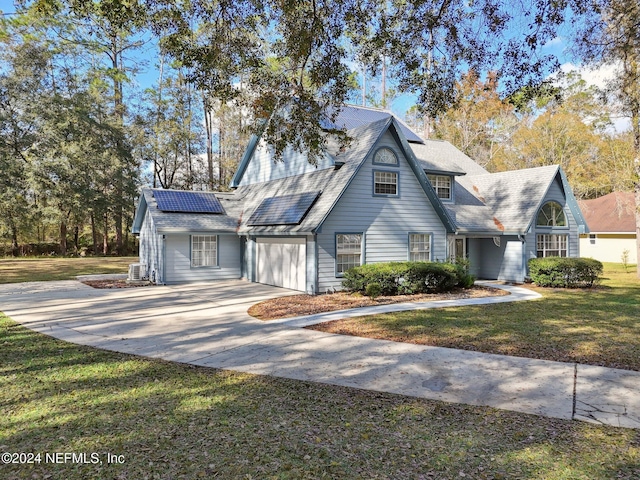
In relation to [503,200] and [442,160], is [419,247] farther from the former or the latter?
[503,200]

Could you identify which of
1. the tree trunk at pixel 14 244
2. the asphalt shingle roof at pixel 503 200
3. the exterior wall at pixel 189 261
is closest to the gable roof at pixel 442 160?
the asphalt shingle roof at pixel 503 200

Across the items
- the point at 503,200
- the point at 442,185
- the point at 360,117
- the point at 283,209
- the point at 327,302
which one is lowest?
the point at 327,302

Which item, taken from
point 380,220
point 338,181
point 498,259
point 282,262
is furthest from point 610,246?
point 282,262

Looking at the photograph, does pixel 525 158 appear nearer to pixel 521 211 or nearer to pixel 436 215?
pixel 521 211

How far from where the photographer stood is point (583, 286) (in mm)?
17188

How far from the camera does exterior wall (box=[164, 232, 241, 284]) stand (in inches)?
691

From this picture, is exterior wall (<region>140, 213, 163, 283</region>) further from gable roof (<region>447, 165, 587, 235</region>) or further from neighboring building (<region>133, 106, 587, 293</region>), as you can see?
gable roof (<region>447, 165, 587, 235</region>)

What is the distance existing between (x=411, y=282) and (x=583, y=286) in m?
8.04

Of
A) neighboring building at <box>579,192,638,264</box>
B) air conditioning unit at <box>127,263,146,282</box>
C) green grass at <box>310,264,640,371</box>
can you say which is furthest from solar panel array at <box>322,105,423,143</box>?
neighboring building at <box>579,192,638,264</box>

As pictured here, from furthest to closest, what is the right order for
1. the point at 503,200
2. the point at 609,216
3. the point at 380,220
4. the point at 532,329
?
1. the point at 609,216
2. the point at 503,200
3. the point at 380,220
4. the point at 532,329

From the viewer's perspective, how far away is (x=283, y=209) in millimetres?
16422

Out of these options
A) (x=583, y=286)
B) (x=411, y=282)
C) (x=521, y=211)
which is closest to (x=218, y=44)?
(x=411, y=282)

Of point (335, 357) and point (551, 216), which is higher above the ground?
point (551, 216)

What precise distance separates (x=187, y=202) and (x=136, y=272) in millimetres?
3799
